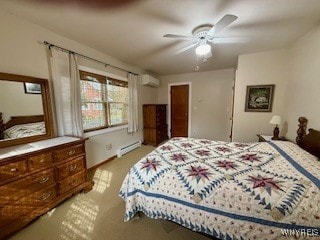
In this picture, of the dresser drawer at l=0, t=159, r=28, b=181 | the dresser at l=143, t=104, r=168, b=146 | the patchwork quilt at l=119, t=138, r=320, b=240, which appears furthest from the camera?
the dresser at l=143, t=104, r=168, b=146

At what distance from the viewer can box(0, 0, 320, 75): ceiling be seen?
5.08 ft

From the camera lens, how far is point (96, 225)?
1576mm

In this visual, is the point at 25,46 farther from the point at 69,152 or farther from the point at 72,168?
the point at 72,168

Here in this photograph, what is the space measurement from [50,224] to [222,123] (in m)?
4.60

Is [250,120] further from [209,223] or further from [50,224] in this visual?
[50,224]

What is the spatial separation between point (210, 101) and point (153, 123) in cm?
206

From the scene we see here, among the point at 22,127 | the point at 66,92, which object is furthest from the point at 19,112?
the point at 66,92

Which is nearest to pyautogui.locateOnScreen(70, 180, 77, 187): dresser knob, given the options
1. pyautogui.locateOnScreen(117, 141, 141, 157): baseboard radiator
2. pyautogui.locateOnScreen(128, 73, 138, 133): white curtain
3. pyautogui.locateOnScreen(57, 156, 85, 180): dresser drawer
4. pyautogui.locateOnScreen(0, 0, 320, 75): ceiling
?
pyautogui.locateOnScreen(57, 156, 85, 180): dresser drawer

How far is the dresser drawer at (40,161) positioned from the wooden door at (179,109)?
411cm

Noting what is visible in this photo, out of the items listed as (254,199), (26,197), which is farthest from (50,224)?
(254,199)

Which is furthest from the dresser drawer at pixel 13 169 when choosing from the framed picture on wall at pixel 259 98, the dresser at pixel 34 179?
the framed picture on wall at pixel 259 98

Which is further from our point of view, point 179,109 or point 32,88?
point 179,109

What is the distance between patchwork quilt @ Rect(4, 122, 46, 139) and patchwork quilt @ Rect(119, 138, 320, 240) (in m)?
1.47

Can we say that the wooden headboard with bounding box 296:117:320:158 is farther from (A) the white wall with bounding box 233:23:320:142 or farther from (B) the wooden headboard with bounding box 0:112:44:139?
(B) the wooden headboard with bounding box 0:112:44:139
